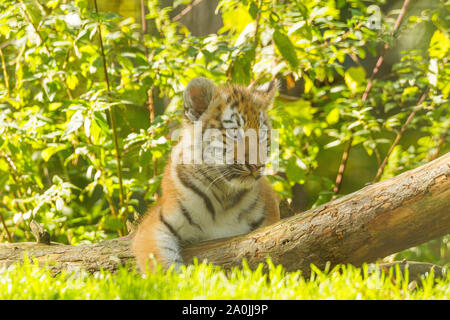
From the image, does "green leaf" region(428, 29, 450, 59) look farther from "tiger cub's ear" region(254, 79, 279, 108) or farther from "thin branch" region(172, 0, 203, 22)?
"thin branch" region(172, 0, 203, 22)

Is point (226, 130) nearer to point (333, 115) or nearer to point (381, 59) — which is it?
point (333, 115)

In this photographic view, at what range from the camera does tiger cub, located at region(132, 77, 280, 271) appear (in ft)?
8.86

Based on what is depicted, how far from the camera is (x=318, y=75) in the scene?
4.02 meters

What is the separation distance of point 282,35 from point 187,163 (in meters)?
1.31

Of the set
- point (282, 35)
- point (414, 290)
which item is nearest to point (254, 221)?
point (414, 290)

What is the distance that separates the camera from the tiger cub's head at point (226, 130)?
8.70ft

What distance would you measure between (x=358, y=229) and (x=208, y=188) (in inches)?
35.2

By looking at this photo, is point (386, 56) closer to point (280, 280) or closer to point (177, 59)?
point (177, 59)

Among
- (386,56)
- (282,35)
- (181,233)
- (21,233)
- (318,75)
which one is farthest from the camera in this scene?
(386,56)

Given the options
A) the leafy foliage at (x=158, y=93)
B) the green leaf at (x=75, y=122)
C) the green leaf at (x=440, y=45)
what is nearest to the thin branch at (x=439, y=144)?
the leafy foliage at (x=158, y=93)

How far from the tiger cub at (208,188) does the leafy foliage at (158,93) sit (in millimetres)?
712

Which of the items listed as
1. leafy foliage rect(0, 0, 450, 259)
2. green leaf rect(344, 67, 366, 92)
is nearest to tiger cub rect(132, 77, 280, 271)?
leafy foliage rect(0, 0, 450, 259)

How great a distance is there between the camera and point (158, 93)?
453 cm

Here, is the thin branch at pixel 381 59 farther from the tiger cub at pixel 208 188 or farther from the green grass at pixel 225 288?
the green grass at pixel 225 288
